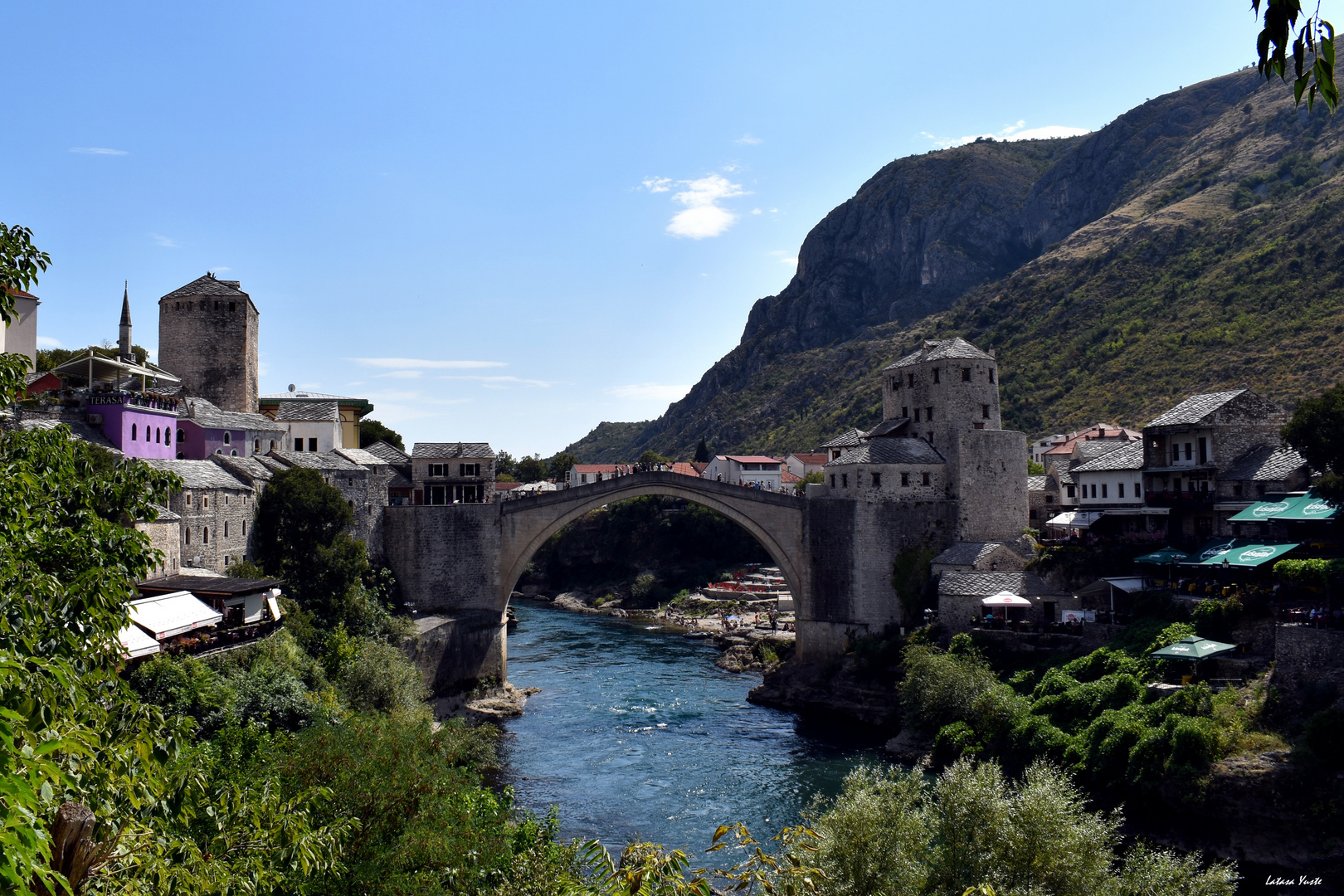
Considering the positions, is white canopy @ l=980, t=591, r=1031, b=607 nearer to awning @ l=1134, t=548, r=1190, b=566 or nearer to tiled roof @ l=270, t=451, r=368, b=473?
awning @ l=1134, t=548, r=1190, b=566

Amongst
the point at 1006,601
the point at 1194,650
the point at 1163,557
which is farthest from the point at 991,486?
the point at 1194,650

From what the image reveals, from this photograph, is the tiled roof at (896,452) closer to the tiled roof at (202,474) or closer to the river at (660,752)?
the river at (660,752)

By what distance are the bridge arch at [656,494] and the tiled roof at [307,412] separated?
11857 mm

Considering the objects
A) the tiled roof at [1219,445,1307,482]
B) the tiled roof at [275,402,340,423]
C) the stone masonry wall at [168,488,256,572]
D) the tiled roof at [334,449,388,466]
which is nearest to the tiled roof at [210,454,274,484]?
the stone masonry wall at [168,488,256,572]

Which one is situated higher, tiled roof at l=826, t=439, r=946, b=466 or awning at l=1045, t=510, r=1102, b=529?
tiled roof at l=826, t=439, r=946, b=466

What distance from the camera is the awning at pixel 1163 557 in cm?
3347

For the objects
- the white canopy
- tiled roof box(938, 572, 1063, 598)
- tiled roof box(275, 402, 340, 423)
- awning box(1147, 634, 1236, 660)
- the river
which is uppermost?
tiled roof box(275, 402, 340, 423)

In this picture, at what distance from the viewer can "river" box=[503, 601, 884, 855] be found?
2698 cm

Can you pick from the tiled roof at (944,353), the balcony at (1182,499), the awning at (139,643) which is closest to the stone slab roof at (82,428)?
the awning at (139,643)

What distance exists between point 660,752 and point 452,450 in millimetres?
20974

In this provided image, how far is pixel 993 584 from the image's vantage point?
→ 37438mm

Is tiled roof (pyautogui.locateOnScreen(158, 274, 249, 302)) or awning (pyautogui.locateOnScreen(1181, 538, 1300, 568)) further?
tiled roof (pyautogui.locateOnScreen(158, 274, 249, 302))

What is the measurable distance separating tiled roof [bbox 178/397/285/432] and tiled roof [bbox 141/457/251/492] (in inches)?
145

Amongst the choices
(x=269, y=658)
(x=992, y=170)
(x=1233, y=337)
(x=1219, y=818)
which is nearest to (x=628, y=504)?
(x=1233, y=337)
